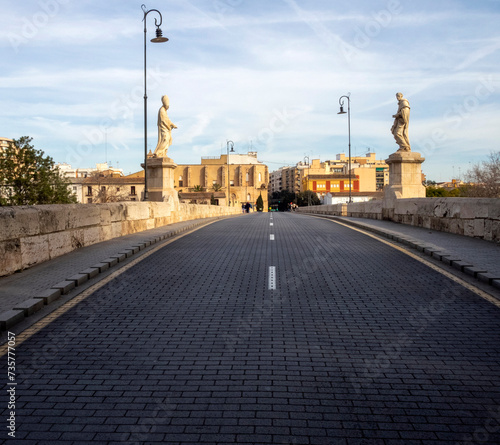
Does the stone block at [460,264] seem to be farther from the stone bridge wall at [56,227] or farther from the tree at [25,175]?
the tree at [25,175]

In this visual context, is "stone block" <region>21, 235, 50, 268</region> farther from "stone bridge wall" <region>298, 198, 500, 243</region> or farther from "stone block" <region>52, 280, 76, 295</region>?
"stone bridge wall" <region>298, 198, 500, 243</region>

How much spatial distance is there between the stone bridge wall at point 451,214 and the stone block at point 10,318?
997cm

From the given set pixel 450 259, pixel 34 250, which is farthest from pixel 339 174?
pixel 34 250

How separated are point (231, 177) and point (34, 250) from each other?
147503mm

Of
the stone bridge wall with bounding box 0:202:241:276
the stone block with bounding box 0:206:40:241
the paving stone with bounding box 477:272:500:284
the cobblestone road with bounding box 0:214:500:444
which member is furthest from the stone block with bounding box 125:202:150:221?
the paving stone with bounding box 477:272:500:284

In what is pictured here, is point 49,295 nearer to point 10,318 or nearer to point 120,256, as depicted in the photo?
point 10,318

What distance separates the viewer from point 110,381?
12.6 feet

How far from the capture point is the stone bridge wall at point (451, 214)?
11.4 meters

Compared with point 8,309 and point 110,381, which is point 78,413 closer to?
point 110,381

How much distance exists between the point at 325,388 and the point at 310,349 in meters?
0.86

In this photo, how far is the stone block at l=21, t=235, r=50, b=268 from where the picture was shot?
8414 millimetres

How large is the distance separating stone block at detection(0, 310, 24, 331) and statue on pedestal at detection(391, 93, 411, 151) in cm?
1668

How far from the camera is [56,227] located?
980 cm

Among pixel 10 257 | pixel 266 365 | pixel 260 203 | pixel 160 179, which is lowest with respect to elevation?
pixel 266 365
